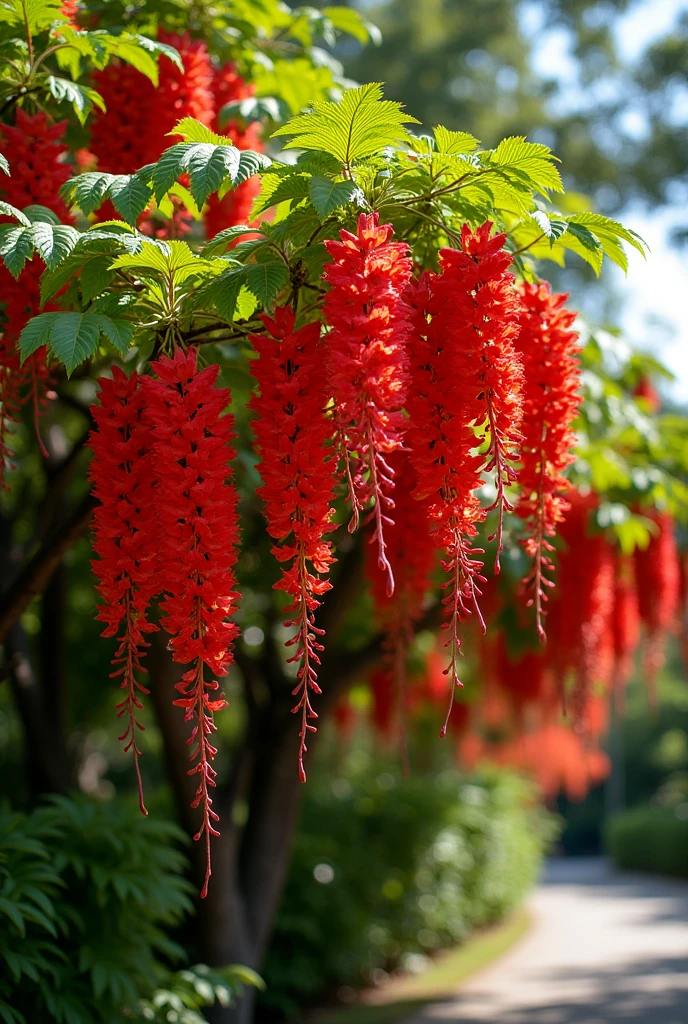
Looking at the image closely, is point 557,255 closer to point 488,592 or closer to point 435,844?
point 488,592

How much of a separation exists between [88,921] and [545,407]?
3212 mm

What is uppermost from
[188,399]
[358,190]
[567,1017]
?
[358,190]

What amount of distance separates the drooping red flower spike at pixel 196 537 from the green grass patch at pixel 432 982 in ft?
21.4

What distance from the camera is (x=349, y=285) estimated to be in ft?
8.39

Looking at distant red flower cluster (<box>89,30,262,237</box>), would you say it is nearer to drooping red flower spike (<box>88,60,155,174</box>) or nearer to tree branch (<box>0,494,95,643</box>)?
drooping red flower spike (<box>88,60,155,174</box>)

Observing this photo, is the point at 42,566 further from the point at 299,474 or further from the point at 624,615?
the point at 624,615

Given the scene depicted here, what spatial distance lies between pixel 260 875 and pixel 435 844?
452 cm

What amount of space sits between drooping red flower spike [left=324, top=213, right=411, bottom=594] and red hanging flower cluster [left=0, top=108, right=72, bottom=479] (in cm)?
111

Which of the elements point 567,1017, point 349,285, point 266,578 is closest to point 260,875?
point 266,578

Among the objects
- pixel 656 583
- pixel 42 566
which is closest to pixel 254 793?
pixel 656 583

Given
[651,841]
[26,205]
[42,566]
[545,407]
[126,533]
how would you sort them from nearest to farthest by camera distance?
[126,533]
[545,407]
[26,205]
[42,566]
[651,841]

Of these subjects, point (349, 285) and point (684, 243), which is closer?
point (349, 285)

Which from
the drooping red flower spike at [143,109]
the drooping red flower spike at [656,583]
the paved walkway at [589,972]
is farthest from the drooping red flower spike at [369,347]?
the paved walkway at [589,972]

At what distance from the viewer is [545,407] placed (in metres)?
3.09
